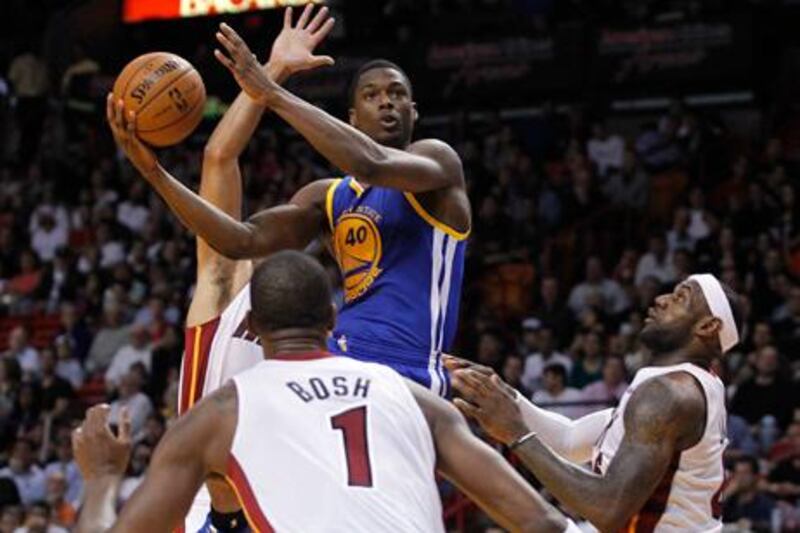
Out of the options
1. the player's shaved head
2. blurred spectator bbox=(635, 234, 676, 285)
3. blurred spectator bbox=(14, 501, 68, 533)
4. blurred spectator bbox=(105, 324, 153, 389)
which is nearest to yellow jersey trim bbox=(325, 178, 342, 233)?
the player's shaved head

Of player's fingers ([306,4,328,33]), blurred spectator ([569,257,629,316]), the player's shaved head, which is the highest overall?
player's fingers ([306,4,328,33])

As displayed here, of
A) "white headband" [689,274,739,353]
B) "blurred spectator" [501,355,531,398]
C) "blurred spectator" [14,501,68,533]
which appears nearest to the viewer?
"white headband" [689,274,739,353]

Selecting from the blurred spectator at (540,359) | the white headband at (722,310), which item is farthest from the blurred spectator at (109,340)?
the white headband at (722,310)

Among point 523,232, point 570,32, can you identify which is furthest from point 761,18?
point 523,232

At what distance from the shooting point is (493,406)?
5.87 metres

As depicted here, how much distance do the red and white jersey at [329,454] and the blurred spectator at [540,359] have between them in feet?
30.5

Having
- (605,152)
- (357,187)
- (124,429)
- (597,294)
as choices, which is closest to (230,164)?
(357,187)

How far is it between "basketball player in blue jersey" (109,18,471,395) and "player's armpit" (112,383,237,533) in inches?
72.1

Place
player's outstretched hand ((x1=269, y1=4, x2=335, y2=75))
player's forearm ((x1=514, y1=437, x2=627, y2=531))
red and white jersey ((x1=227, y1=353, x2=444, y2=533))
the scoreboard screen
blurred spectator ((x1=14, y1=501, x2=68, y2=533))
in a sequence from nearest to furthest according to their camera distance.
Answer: red and white jersey ((x1=227, y1=353, x2=444, y2=533)), player's forearm ((x1=514, y1=437, x2=627, y2=531)), player's outstretched hand ((x1=269, y1=4, x2=335, y2=75)), blurred spectator ((x1=14, y1=501, x2=68, y2=533)), the scoreboard screen

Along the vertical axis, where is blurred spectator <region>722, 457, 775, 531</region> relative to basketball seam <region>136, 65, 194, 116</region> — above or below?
below

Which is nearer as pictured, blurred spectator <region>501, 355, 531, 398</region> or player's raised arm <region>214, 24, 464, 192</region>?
player's raised arm <region>214, 24, 464, 192</region>

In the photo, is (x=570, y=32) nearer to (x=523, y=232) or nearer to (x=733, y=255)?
(x=523, y=232)

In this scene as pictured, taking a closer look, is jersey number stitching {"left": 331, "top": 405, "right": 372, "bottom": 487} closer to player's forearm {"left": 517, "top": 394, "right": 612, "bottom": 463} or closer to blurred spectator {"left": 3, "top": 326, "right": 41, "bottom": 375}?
player's forearm {"left": 517, "top": 394, "right": 612, "bottom": 463}

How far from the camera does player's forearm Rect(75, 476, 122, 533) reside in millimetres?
4785
